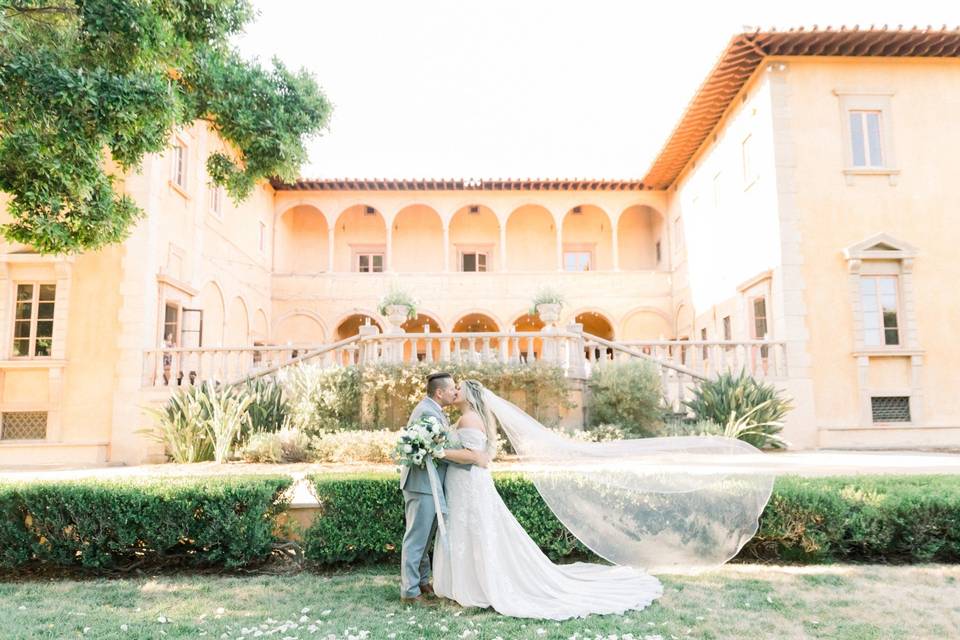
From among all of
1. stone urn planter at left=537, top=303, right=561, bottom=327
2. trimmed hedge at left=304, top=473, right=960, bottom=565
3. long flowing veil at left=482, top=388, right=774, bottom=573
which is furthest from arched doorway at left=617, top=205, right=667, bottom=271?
long flowing veil at left=482, top=388, right=774, bottom=573

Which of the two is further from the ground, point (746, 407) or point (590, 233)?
point (590, 233)

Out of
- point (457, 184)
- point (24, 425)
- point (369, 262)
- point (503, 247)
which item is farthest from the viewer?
point (369, 262)

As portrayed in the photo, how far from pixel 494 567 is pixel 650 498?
4.51ft

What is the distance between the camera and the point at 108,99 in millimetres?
6254

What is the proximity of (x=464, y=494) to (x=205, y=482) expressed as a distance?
2.57m

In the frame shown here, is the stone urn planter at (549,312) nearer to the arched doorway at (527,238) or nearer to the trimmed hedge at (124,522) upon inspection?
the trimmed hedge at (124,522)

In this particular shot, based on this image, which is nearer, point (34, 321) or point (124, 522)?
point (124, 522)

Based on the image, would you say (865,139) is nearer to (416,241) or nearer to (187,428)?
(187,428)

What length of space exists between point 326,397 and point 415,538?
7.51 m

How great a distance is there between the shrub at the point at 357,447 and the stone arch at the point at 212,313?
7.50 metres

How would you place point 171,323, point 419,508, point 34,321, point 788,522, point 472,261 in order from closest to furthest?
1. point 419,508
2. point 788,522
3. point 34,321
4. point 171,323
5. point 472,261

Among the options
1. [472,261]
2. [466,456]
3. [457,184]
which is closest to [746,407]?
[466,456]

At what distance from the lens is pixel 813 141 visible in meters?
14.4

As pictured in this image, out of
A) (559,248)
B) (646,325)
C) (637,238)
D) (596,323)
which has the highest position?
(637,238)
